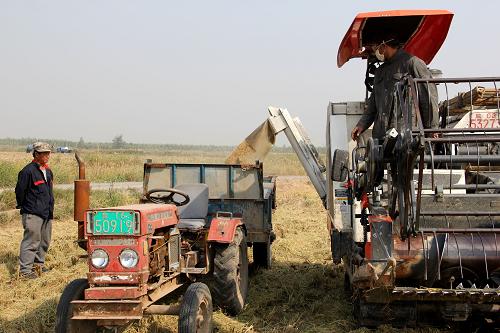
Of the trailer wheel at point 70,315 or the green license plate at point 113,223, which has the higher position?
the green license plate at point 113,223

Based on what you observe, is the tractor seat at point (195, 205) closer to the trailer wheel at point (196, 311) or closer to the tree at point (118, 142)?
the trailer wheel at point (196, 311)

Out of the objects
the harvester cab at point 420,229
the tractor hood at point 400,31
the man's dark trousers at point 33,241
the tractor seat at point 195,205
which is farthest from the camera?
the man's dark trousers at point 33,241

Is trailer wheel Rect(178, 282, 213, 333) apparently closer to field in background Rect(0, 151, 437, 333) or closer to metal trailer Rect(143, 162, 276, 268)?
field in background Rect(0, 151, 437, 333)

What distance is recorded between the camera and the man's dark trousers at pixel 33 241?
26.9 ft

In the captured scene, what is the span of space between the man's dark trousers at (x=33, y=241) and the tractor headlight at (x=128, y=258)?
13.1 feet

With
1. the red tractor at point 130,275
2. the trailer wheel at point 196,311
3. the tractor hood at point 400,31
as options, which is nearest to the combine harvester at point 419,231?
the tractor hood at point 400,31

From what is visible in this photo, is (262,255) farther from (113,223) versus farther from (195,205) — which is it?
(113,223)

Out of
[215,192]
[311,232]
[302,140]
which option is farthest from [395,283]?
[311,232]

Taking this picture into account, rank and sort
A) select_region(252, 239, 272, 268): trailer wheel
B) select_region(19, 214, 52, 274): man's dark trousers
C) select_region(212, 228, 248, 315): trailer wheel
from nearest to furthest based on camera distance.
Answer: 1. select_region(212, 228, 248, 315): trailer wheel
2. select_region(19, 214, 52, 274): man's dark trousers
3. select_region(252, 239, 272, 268): trailer wheel

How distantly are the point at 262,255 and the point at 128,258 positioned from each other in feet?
13.0

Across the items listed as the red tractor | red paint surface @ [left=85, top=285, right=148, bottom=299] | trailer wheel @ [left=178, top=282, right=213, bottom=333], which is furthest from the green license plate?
trailer wheel @ [left=178, top=282, right=213, bottom=333]

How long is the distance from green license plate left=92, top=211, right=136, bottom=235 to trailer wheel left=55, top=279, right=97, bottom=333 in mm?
544

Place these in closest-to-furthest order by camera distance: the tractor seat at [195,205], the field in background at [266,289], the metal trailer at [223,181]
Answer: the field in background at [266,289] → the tractor seat at [195,205] → the metal trailer at [223,181]

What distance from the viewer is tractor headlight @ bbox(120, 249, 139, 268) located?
4750 mm
